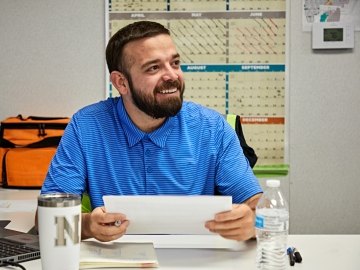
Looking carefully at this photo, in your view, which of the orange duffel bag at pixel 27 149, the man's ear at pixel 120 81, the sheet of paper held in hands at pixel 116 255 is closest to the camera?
the sheet of paper held in hands at pixel 116 255

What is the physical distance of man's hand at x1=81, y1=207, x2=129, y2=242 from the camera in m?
1.39

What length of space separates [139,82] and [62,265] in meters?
0.88

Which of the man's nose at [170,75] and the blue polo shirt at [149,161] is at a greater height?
the man's nose at [170,75]

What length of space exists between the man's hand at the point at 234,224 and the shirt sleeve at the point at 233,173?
282mm

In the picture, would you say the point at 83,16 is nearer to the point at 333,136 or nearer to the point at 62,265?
the point at 333,136

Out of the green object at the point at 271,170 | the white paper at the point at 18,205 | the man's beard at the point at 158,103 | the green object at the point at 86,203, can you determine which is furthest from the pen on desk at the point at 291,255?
the green object at the point at 271,170

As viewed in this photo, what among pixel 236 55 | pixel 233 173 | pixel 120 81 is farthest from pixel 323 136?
pixel 120 81

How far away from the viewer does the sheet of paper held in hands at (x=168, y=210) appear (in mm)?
1332

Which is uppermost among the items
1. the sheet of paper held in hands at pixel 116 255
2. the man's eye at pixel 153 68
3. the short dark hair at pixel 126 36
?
Result: the short dark hair at pixel 126 36

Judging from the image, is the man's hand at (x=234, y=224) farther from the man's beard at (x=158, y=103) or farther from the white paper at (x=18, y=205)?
the white paper at (x=18, y=205)

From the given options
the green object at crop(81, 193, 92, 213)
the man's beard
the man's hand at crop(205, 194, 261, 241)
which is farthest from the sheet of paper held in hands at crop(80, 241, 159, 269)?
the man's beard

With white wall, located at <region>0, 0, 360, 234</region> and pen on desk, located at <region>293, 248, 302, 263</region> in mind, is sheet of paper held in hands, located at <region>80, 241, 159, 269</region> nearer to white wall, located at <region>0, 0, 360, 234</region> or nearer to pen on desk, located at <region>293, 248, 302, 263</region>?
pen on desk, located at <region>293, 248, 302, 263</region>

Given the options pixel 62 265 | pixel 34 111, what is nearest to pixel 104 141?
pixel 62 265

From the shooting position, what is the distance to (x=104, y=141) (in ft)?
6.04
